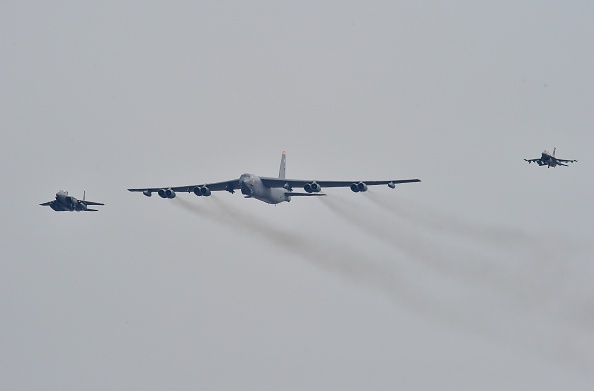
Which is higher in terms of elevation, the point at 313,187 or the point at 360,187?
the point at 360,187

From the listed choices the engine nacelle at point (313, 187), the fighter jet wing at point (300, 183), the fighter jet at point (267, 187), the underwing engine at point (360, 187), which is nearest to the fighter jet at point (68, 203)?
the fighter jet at point (267, 187)

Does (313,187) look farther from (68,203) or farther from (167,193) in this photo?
(68,203)

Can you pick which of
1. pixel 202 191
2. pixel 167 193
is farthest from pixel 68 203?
pixel 202 191

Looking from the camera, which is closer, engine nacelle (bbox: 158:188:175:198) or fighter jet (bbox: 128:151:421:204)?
fighter jet (bbox: 128:151:421:204)

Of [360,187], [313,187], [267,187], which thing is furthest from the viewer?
[267,187]

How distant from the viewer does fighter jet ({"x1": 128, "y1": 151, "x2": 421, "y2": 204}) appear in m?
76.6

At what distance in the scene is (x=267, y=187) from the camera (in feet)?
262

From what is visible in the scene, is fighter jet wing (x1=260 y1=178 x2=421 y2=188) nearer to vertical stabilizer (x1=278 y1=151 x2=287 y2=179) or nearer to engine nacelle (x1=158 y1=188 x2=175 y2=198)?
engine nacelle (x1=158 y1=188 x2=175 y2=198)

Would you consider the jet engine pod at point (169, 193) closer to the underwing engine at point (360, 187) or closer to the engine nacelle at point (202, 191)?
the engine nacelle at point (202, 191)

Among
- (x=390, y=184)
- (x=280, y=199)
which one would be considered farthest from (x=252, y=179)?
(x=390, y=184)

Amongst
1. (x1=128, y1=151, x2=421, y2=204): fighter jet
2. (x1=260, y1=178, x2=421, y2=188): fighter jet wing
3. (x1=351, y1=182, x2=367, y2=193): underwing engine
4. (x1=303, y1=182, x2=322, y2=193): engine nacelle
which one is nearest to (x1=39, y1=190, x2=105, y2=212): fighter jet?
(x1=128, y1=151, x2=421, y2=204): fighter jet

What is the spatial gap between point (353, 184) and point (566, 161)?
21.2m

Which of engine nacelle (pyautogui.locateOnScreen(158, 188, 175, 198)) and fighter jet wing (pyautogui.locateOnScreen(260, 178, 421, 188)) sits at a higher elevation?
fighter jet wing (pyautogui.locateOnScreen(260, 178, 421, 188))

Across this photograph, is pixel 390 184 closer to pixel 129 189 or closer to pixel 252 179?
pixel 252 179
